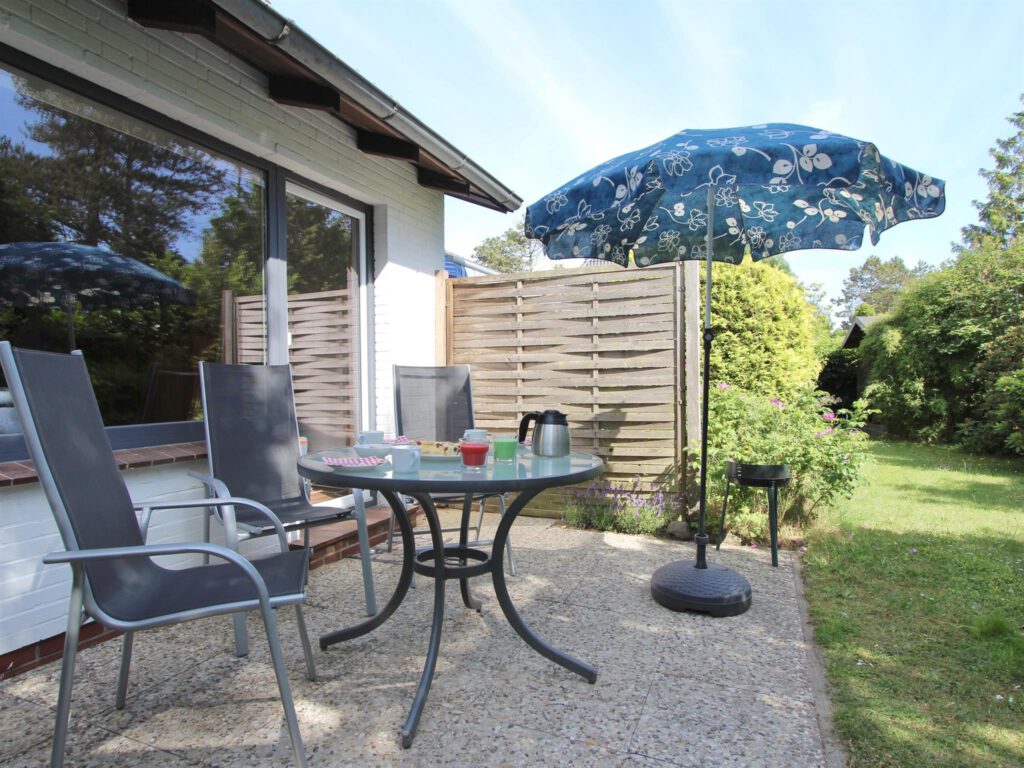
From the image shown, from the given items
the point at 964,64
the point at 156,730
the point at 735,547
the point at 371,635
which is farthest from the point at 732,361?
the point at 964,64

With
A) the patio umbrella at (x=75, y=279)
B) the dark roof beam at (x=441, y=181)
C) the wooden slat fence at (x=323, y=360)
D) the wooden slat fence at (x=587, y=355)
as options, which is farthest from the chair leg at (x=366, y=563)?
the dark roof beam at (x=441, y=181)

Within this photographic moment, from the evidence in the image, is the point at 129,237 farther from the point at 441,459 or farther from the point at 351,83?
the point at 441,459

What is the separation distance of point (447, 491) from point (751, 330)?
5.05m

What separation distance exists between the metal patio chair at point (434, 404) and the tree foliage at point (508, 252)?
22.7 metres

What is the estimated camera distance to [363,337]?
4.46 meters

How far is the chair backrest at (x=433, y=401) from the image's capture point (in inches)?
140

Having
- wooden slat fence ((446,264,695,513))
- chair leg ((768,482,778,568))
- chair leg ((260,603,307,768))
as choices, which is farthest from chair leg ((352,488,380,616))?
chair leg ((768,482,778,568))

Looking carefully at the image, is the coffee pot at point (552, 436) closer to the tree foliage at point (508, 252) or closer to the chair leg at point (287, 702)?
the chair leg at point (287, 702)

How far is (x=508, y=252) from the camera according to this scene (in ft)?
89.4

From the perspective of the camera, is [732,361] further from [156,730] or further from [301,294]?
[156,730]

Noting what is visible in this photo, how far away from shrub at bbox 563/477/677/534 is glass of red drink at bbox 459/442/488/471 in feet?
7.88

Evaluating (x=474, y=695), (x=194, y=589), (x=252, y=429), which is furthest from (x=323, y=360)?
(x=474, y=695)

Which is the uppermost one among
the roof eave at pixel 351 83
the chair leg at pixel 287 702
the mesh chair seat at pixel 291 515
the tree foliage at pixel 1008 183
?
the tree foliage at pixel 1008 183

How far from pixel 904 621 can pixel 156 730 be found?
289 cm
